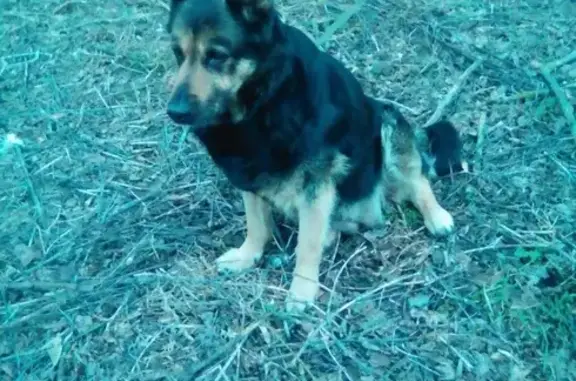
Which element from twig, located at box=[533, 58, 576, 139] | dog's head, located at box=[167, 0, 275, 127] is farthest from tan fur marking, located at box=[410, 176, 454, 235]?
dog's head, located at box=[167, 0, 275, 127]

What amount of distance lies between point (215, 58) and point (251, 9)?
27cm

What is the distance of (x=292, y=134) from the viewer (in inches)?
141

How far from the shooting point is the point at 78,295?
4.09m

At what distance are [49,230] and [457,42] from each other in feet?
11.0

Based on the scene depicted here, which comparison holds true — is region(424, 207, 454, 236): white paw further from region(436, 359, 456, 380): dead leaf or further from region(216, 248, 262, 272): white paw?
region(216, 248, 262, 272): white paw

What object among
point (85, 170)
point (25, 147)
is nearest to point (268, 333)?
point (85, 170)

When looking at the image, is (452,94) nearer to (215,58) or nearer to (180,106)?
(215,58)

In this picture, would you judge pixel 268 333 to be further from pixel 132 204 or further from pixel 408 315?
pixel 132 204

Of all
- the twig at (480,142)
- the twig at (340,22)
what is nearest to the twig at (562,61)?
the twig at (480,142)

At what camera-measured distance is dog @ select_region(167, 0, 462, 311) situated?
131 inches

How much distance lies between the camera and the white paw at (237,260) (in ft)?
14.0

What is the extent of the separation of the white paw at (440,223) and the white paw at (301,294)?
82 cm

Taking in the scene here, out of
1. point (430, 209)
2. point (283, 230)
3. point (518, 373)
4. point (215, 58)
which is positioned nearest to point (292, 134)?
point (215, 58)

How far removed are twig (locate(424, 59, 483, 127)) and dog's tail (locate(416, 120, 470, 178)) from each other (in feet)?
0.90
